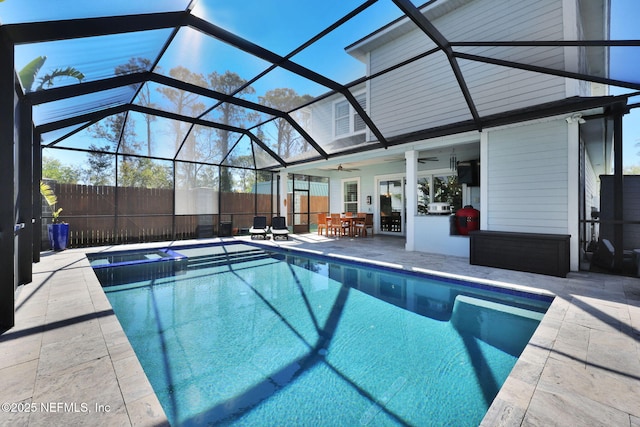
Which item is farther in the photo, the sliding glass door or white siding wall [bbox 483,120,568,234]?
the sliding glass door

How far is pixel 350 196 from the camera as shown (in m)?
12.4

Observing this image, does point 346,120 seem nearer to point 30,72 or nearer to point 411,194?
point 411,194

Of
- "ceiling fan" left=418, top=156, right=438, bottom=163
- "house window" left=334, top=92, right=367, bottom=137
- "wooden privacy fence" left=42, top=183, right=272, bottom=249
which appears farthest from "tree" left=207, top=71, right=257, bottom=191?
"ceiling fan" left=418, top=156, right=438, bottom=163

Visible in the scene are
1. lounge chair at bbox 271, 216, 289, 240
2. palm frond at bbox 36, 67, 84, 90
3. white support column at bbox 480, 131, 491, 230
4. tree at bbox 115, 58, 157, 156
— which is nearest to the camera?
palm frond at bbox 36, 67, 84, 90

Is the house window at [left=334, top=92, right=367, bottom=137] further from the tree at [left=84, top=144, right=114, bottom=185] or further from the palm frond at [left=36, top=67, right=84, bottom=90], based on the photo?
the tree at [left=84, top=144, right=114, bottom=185]

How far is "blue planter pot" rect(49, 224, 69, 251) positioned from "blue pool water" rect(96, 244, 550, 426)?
4.10 meters

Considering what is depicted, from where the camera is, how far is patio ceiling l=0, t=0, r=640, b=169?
11.4 ft

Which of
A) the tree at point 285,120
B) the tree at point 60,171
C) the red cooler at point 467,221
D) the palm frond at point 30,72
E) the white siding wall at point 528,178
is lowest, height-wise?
the red cooler at point 467,221

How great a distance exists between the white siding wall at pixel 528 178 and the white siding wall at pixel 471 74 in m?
0.60

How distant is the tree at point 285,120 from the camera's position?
652cm

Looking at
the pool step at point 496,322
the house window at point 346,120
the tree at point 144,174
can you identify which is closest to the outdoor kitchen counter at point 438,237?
the pool step at point 496,322

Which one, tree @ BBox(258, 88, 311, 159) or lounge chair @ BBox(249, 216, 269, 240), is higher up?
tree @ BBox(258, 88, 311, 159)

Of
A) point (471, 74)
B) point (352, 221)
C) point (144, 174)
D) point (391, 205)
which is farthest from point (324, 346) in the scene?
point (144, 174)

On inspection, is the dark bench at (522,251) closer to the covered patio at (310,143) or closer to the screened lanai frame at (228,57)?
the covered patio at (310,143)
